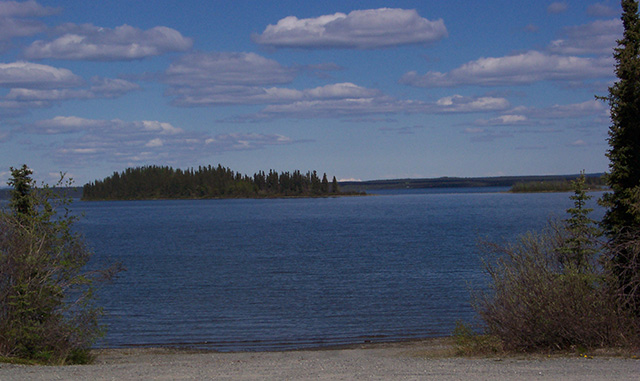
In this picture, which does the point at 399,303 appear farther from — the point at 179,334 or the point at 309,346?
the point at 179,334

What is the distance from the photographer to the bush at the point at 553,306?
635 inches

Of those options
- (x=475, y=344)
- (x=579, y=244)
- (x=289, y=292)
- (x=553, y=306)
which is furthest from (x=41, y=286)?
(x=289, y=292)

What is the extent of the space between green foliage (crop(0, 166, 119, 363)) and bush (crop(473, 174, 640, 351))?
10616 mm

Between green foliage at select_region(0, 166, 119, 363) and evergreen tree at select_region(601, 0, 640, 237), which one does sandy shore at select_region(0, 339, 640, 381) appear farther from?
evergreen tree at select_region(601, 0, 640, 237)

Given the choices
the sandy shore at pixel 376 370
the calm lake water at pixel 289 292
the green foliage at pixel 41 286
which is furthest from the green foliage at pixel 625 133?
the green foliage at pixel 41 286

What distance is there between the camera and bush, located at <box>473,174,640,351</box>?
16.1m

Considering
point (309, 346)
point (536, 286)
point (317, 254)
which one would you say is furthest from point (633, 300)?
point (317, 254)

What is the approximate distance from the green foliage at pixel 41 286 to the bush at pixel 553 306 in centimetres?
1062

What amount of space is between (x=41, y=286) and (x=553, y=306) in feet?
41.3

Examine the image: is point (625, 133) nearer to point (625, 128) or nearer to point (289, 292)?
point (625, 128)

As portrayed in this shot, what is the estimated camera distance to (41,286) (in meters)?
16.2

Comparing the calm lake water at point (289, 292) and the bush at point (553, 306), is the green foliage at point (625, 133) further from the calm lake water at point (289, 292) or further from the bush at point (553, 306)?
the calm lake water at point (289, 292)

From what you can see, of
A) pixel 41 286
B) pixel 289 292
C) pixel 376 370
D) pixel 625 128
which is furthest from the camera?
pixel 289 292

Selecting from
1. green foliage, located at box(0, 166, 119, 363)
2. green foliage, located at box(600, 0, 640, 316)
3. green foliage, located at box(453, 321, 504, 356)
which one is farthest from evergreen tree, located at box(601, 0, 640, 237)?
green foliage, located at box(0, 166, 119, 363)
